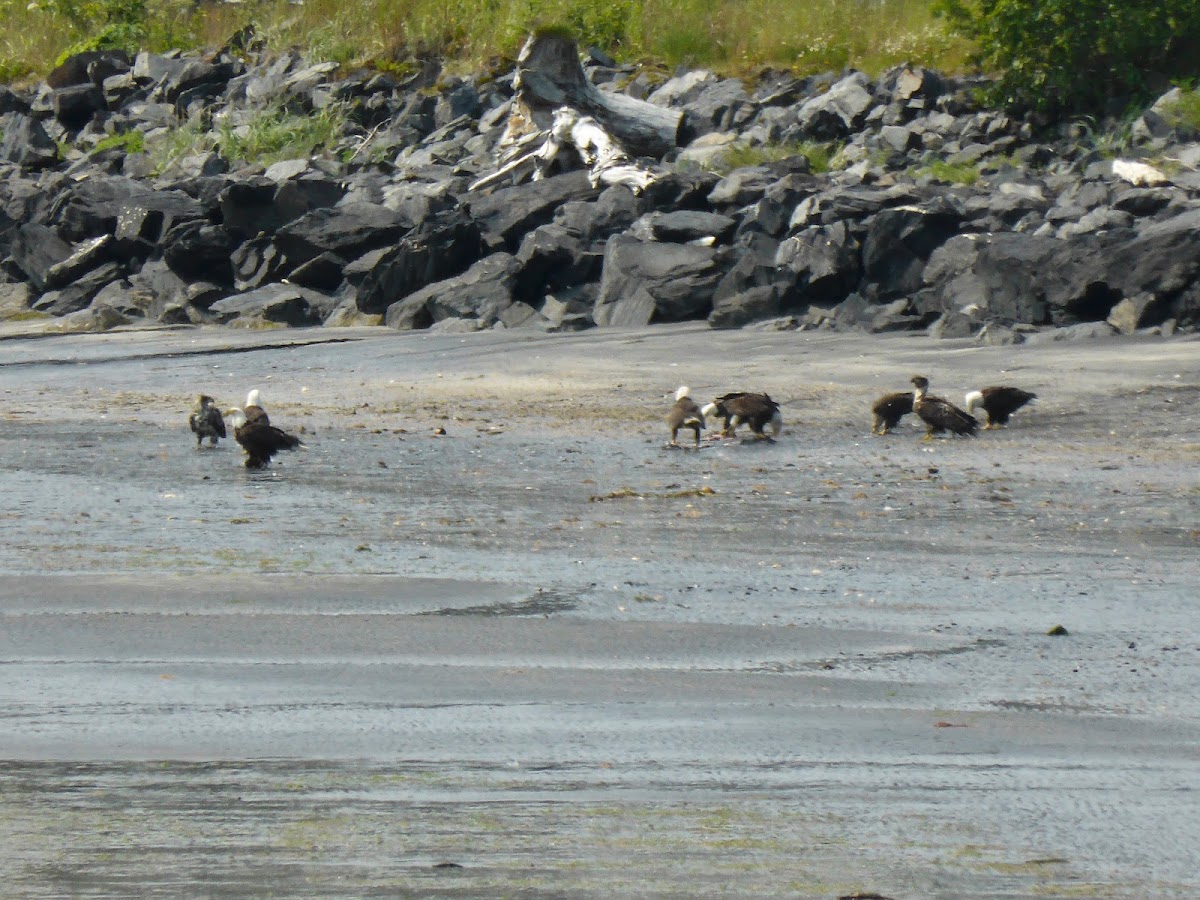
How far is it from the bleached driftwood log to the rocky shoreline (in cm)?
Result: 31

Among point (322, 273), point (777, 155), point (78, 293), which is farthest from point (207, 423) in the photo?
point (777, 155)

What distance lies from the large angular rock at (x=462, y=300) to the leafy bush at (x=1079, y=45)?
9.74 m

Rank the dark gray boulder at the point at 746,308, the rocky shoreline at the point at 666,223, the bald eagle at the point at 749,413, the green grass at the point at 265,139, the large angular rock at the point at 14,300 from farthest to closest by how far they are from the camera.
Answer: the green grass at the point at 265,139 < the large angular rock at the point at 14,300 < the dark gray boulder at the point at 746,308 < the rocky shoreline at the point at 666,223 < the bald eagle at the point at 749,413

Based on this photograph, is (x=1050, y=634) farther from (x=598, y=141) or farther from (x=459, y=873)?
(x=598, y=141)

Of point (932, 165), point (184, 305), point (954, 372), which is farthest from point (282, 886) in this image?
point (932, 165)

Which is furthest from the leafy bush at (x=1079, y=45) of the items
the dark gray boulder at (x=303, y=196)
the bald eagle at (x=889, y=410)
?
the bald eagle at (x=889, y=410)

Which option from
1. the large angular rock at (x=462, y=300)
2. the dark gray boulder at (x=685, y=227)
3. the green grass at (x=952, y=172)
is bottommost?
the large angular rock at (x=462, y=300)

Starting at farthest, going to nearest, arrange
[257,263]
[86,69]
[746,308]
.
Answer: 1. [86,69]
2. [257,263]
3. [746,308]

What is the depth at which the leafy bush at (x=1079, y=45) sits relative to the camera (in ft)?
89.6

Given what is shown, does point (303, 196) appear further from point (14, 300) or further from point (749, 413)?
point (749, 413)

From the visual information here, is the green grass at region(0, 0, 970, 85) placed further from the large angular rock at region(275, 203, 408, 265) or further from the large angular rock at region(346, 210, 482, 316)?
the large angular rock at region(346, 210, 482, 316)

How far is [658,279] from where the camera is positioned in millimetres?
21188

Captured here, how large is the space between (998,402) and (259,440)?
5.49 metres

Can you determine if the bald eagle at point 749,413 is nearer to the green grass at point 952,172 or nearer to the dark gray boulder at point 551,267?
the dark gray boulder at point 551,267
